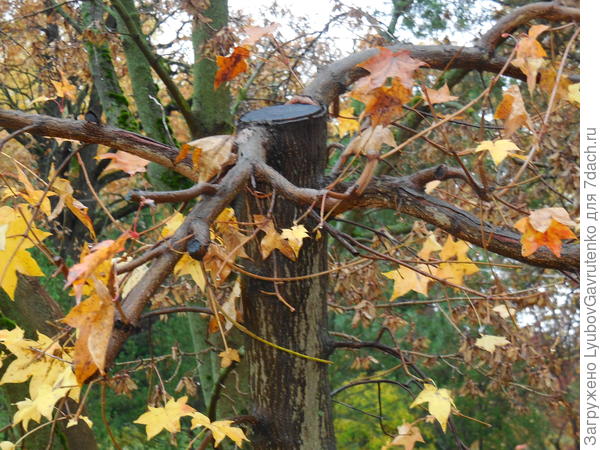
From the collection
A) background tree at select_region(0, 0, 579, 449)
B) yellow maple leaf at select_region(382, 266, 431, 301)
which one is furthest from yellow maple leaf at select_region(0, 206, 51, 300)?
yellow maple leaf at select_region(382, 266, 431, 301)

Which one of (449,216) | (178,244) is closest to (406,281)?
(449,216)

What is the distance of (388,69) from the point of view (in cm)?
129

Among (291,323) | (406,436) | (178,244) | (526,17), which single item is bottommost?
(406,436)

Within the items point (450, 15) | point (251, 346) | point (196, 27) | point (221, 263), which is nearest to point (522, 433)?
point (450, 15)

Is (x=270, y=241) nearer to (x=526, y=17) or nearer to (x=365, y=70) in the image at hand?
(x=365, y=70)

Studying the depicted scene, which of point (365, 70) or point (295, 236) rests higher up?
point (365, 70)

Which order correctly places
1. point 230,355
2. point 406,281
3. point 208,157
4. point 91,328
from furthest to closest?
1. point 230,355
2. point 406,281
3. point 208,157
4. point 91,328

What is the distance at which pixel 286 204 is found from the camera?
1.87m

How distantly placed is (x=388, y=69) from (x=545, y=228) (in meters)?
0.47

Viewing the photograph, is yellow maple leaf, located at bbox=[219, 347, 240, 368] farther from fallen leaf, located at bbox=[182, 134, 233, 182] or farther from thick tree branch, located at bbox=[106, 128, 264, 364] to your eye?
fallen leaf, located at bbox=[182, 134, 233, 182]

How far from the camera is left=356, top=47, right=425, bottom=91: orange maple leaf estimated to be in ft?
4.15

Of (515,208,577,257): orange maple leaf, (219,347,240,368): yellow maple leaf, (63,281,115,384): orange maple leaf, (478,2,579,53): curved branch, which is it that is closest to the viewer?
(63,281,115,384): orange maple leaf

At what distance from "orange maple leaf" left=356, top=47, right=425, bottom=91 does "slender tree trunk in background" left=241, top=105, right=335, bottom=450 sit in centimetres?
51

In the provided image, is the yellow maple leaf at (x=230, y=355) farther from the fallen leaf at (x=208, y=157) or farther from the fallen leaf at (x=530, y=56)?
the fallen leaf at (x=530, y=56)
